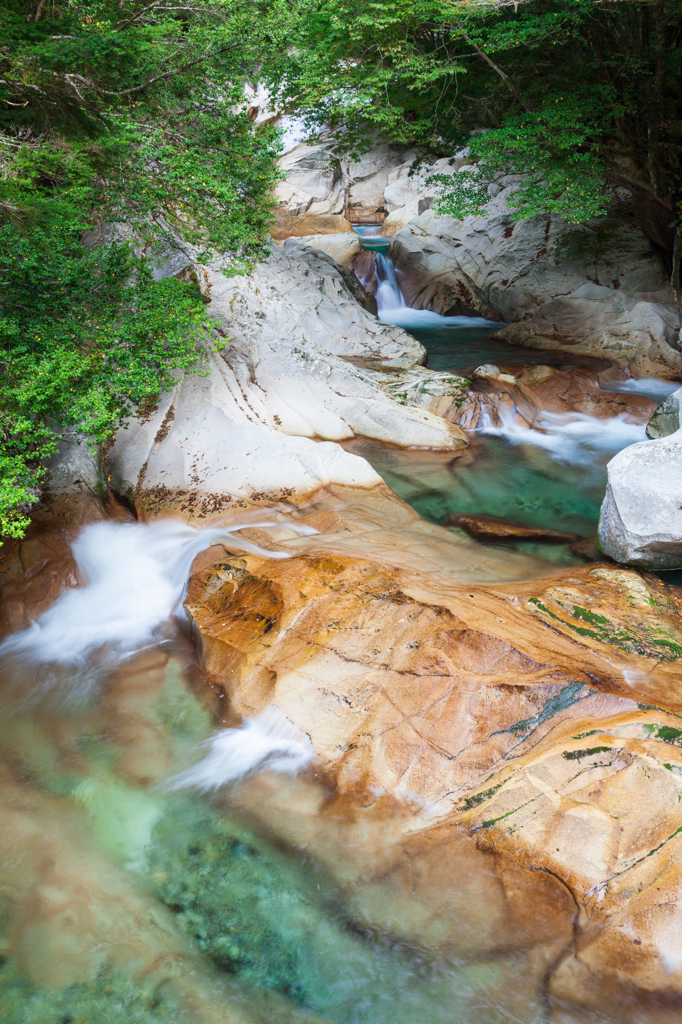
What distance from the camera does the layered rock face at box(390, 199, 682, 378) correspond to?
483 inches

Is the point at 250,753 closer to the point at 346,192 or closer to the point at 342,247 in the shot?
the point at 342,247

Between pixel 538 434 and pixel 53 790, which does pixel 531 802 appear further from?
pixel 538 434

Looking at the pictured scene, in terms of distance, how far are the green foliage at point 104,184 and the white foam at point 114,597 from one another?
911 millimetres

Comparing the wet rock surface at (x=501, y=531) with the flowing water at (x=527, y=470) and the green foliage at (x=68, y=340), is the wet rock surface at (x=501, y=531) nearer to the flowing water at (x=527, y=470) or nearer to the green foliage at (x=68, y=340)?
the flowing water at (x=527, y=470)

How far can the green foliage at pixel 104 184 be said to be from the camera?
545 centimetres

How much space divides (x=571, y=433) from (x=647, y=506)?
13.5ft

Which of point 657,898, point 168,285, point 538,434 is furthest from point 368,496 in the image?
point 657,898

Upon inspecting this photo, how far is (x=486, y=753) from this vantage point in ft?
13.1

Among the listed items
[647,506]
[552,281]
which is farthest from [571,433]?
[552,281]

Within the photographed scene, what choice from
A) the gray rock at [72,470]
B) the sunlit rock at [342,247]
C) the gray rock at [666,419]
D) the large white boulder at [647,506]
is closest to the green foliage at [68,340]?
the gray rock at [72,470]

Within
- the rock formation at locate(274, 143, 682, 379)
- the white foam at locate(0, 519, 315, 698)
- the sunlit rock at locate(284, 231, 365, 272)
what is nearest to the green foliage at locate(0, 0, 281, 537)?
the white foam at locate(0, 519, 315, 698)

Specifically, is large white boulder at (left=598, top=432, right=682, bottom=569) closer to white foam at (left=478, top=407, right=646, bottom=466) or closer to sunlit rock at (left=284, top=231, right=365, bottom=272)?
white foam at (left=478, top=407, right=646, bottom=466)

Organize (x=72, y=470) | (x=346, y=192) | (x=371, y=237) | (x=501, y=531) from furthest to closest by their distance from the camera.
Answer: (x=346, y=192) → (x=371, y=237) → (x=72, y=470) → (x=501, y=531)

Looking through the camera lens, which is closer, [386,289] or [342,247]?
[342,247]
